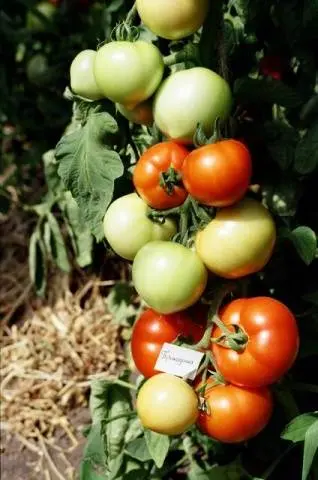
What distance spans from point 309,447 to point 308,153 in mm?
537

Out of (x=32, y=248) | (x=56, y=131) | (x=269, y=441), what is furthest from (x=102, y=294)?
(x=269, y=441)

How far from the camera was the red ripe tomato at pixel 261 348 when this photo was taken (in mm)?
1214

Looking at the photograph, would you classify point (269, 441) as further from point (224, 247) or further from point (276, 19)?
point (276, 19)

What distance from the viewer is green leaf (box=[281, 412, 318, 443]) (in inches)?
48.5

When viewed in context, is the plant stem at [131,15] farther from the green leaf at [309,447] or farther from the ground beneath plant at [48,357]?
the ground beneath plant at [48,357]

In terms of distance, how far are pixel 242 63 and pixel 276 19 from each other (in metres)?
0.11

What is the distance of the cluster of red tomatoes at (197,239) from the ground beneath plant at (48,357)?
60 centimetres

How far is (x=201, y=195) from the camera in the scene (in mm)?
1215

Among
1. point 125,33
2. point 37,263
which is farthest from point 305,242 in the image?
point 37,263

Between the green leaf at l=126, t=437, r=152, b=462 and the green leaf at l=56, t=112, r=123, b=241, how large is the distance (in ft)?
1.42

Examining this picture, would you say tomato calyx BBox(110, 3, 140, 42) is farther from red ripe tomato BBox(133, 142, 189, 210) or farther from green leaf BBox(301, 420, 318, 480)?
green leaf BBox(301, 420, 318, 480)

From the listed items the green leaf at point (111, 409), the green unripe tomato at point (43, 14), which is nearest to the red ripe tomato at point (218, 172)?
the green leaf at point (111, 409)

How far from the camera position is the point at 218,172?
1181 mm

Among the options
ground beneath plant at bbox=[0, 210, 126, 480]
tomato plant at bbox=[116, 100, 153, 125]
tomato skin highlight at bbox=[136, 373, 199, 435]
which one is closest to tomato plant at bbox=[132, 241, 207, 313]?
tomato skin highlight at bbox=[136, 373, 199, 435]
